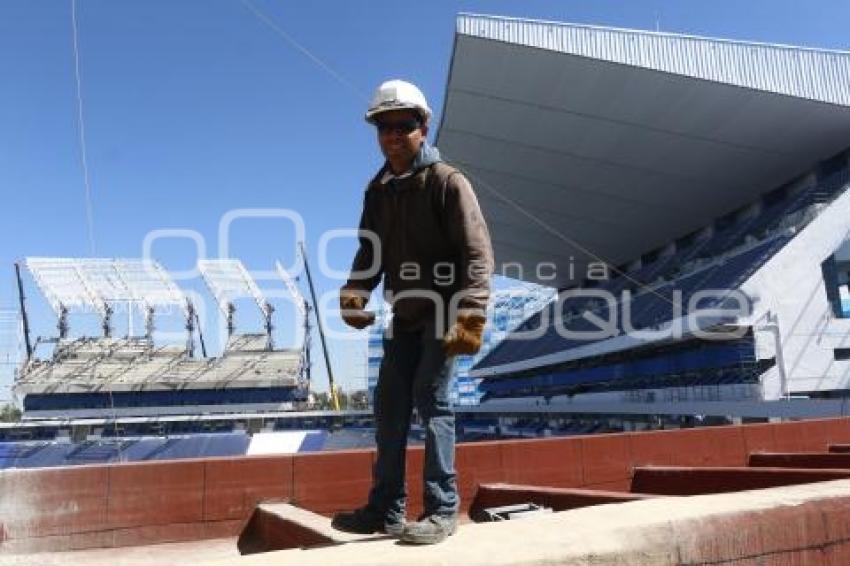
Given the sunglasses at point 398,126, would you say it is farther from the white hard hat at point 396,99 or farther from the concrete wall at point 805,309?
the concrete wall at point 805,309

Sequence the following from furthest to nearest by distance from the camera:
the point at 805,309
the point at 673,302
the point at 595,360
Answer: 1. the point at 595,360
2. the point at 673,302
3. the point at 805,309

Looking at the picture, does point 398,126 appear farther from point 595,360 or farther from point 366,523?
point 595,360

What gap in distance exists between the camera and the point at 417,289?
2820 mm

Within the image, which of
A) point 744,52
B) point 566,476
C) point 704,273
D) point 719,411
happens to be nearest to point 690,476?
point 566,476

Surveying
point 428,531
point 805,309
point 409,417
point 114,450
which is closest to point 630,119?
point 805,309

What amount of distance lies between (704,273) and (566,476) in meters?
32.1

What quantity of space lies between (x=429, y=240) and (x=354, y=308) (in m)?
0.48

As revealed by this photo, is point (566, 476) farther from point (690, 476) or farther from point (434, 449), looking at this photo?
point (434, 449)

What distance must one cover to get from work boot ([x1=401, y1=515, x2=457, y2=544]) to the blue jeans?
0.15 meters

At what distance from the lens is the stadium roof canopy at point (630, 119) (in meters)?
26.2

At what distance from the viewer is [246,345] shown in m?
75.4

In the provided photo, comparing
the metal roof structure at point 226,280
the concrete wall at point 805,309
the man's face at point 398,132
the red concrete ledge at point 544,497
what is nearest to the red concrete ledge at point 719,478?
the red concrete ledge at point 544,497

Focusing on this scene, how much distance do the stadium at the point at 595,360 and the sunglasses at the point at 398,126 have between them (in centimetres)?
155

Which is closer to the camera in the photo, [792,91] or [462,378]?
[792,91]
